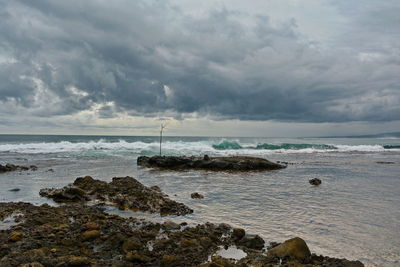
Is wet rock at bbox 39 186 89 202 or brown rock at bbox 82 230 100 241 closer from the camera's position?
brown rock at bbox 82 230 100 241

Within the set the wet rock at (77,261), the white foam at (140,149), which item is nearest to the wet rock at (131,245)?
the wet rock at (77,261)

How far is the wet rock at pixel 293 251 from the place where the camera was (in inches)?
206

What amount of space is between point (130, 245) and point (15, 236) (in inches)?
100

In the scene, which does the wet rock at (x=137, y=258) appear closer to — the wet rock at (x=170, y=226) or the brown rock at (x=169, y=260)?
the brown rock at (x=169, y=260)

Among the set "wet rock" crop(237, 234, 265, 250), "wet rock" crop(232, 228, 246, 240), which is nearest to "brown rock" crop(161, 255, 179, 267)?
"wet rock" crop(237, 234, 265, 250)

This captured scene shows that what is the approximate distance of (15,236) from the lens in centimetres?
590

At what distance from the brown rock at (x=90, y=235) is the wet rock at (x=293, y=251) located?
3.74 m

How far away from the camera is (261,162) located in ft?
76.0

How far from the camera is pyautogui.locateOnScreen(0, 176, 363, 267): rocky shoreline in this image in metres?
4.97

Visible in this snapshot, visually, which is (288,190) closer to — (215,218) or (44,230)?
(215,218)

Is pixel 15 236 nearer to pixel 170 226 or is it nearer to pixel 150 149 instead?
pixel 170 226

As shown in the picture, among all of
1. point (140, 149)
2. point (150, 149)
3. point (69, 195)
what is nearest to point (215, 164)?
point (69, 195)

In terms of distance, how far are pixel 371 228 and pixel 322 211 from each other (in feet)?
6.30

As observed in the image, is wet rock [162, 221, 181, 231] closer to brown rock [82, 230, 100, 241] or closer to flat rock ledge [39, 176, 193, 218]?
flat rock ledge [39, 176, 193, 218]
